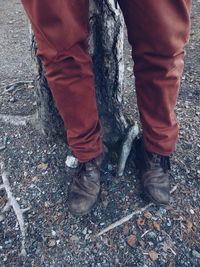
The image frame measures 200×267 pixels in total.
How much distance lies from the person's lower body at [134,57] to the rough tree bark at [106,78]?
0.28 m

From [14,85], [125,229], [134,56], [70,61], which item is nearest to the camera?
[70,61]

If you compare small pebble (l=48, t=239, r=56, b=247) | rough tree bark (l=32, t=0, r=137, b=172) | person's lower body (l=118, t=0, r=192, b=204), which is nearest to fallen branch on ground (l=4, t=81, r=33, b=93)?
rough tree bark (l=32, t=0, r=137, b=172)

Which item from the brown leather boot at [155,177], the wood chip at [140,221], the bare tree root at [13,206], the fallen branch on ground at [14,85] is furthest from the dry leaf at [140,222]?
the fallen branch on ground at [14,85]

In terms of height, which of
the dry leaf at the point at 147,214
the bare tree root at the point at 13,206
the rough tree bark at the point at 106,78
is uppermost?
the rough tree bark at the point at 106,78

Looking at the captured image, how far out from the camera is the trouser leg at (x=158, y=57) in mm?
1299

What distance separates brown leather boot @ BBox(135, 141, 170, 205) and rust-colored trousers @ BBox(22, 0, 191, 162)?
0.12 meters

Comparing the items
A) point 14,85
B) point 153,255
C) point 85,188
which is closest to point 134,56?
point 85,188

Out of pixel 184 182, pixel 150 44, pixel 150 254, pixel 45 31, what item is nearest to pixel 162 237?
pixel 150 254

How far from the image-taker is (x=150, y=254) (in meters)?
1.66

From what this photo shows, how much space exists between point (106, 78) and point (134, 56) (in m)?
0.38

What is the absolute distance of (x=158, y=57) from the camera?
4.68 ft

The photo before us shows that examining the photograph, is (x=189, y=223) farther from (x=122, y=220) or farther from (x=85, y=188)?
(x=85, y=188)

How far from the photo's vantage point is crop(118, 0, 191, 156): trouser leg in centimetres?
130

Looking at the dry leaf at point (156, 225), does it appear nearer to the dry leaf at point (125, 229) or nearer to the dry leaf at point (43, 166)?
the dry leaf at point (125, 229)
